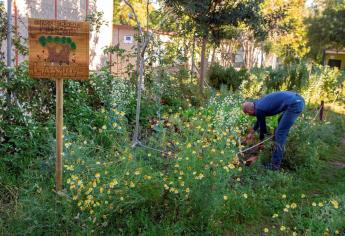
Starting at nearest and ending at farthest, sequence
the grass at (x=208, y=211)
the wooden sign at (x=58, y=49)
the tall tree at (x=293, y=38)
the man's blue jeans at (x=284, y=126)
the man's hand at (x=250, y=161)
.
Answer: the grass at (x=208, y=211), the wooden sign at (x=58, y=49), the man's blue jeans at (x=284, y=126), the man's hand at (x=250, y=161), the tall tree at (x=293, y=38)

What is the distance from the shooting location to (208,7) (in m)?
9.21

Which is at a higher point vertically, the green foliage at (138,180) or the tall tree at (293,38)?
the tall tree at (293,38)

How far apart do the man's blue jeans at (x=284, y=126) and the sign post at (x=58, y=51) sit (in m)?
3.09

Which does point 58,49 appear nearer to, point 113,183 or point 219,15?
point 113,183

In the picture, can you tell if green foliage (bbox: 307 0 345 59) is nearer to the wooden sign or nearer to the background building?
the background building

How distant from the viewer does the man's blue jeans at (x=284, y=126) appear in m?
5.51

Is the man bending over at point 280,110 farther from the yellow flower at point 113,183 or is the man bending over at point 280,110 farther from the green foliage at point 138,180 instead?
the yellow flower at point 113,183

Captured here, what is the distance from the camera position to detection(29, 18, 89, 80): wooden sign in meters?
3.54

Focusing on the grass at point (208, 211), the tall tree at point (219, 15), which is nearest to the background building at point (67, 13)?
the tall tree at point (219, 15)

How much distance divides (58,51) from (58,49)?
0.06 ft

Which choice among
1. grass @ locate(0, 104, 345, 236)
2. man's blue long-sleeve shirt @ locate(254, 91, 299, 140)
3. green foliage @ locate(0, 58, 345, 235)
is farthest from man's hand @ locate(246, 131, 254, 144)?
grass @ locate(0, 104, 345, 236)

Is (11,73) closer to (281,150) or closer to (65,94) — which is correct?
(65,94)

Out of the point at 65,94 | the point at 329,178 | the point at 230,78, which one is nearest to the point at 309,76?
the point at 230,78

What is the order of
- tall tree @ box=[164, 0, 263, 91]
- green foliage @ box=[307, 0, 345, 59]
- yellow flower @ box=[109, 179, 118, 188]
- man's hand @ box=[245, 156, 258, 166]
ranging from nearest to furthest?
→ yellow flower @ box=[109, 179, 118, 188] → man's hand @ box=[245, 156, 258, 166] → tall tree @ box=[164, 0, 263, 91] → green foliage @ box=[307, 0, 345, 59]
